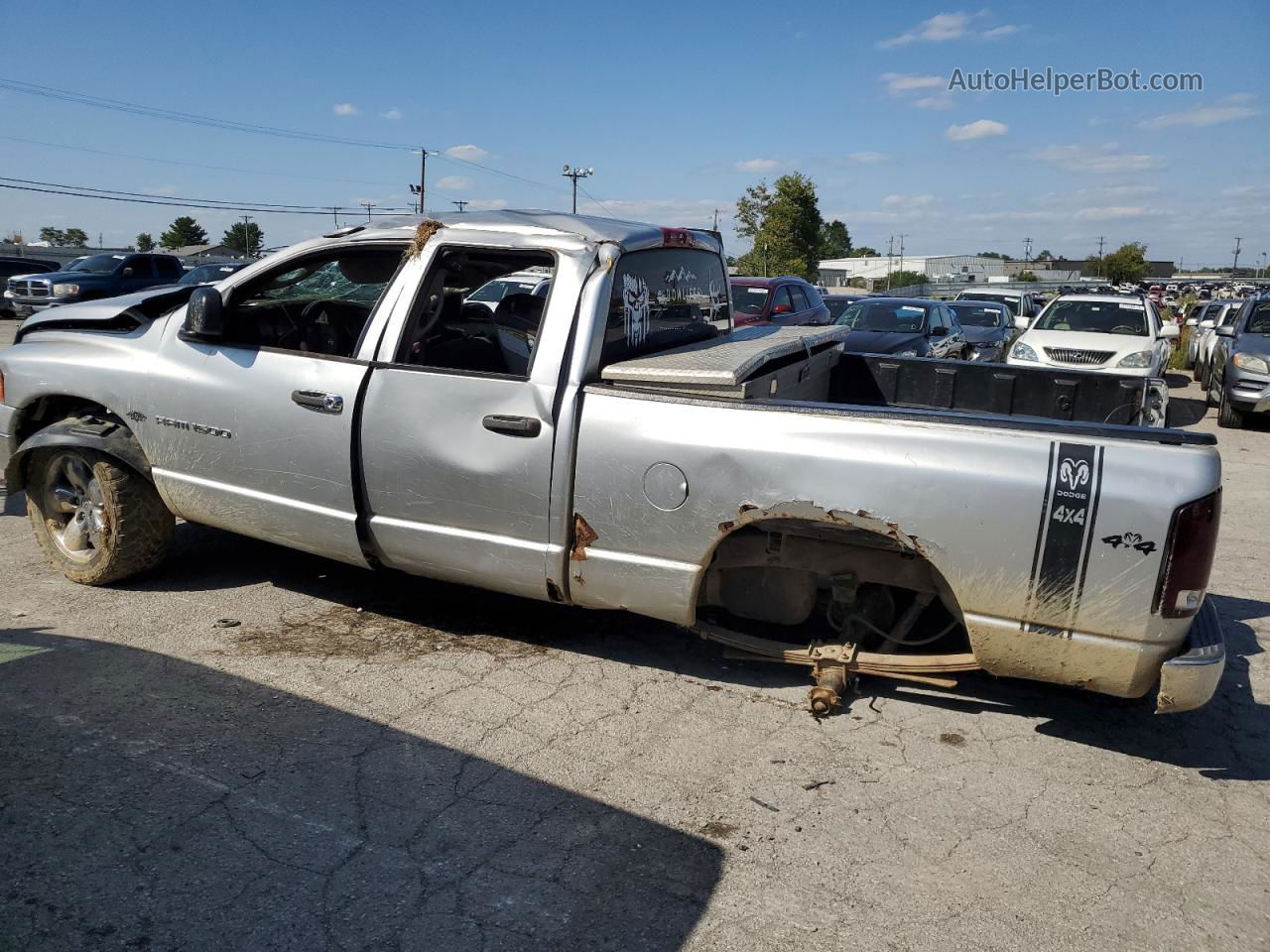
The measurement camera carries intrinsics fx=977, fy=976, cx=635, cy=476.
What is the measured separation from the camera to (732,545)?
3.96 meters

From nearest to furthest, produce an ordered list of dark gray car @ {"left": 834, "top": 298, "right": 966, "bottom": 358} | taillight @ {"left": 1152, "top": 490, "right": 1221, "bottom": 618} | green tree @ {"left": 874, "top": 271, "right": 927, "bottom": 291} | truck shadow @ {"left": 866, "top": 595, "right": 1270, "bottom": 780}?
taillight @ {"left": 1152, "top": 490, "right": 1221, "bottom": 618}
truck shadow @ {"left": 866, "top": 595, "right": 1270, "bottom": 780}
dark gray car @ {"left": 834, "top": 298, "right": 966, "bottom": 358}
green tree @ {"left": 874, "top": 271, "right": 927, "bottom": 291}

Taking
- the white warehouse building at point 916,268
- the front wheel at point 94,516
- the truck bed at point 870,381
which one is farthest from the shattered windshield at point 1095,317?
the white warehouse building at point 916,268

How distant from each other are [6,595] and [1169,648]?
5.32m

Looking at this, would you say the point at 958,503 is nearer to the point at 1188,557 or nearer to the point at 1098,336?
the point at 1188,557

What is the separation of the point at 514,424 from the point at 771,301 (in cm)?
1040

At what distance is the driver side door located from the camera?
436cm

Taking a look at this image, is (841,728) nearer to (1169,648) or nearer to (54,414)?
(1169,648)

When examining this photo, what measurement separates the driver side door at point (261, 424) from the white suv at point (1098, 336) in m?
10.5

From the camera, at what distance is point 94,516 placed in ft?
16.9

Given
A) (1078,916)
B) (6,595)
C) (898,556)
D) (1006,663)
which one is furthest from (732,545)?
(6,595)

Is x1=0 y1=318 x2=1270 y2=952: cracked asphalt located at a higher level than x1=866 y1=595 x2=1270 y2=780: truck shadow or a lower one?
lower

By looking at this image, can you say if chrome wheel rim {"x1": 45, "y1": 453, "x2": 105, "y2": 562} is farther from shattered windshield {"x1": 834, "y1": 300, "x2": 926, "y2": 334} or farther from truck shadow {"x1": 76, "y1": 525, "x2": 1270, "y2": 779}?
shattered windshield {"x1": 834, "y1": 300, "x2": 926, "y2": 334}

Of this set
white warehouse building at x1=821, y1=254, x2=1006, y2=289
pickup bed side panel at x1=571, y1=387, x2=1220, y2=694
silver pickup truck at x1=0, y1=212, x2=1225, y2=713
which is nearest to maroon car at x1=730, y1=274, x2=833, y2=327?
silver pickup truck at x1=0, y1=212, x2=1225, y2=713

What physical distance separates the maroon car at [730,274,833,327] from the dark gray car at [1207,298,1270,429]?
5487 millimetres
